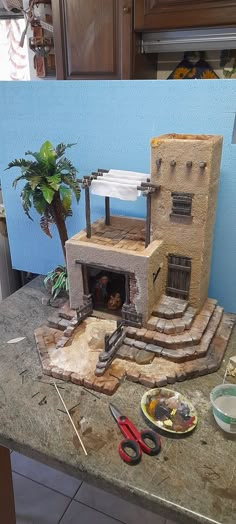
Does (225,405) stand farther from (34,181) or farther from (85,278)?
(34,181)

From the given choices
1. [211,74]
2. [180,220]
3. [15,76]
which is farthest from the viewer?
[15,76]

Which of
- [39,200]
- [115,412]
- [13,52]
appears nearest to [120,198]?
[39,200]

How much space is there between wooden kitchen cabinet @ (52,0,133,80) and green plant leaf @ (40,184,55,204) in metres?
0.80

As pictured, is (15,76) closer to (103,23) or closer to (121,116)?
(103,23)

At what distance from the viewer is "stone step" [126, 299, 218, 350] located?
120 cm

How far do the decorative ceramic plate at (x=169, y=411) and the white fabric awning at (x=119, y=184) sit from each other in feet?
2.03

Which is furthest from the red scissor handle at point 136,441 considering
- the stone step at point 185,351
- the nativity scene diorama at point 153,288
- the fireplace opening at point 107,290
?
the fireplace opening at point 107,290

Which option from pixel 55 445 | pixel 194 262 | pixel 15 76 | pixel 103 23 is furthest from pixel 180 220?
pixel 15 76

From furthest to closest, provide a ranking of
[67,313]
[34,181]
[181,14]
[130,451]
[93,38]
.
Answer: [93,38] → [181,14] → [67,313] → [34,181] → [130,451]

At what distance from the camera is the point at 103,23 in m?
1.72

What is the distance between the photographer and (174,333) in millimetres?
1229

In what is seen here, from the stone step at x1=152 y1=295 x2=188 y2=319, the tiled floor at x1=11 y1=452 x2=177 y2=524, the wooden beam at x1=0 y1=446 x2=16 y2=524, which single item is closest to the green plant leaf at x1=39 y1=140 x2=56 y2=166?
the stone step at x1=152 y1=295 x2=188 y2=319

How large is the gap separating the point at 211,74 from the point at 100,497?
2133 mm

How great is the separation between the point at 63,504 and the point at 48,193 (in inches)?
52.4
